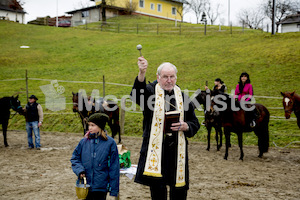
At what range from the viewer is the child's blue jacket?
3.28 meters

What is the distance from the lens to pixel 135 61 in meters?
23.9

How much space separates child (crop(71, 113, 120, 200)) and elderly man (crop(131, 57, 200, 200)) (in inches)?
18.7

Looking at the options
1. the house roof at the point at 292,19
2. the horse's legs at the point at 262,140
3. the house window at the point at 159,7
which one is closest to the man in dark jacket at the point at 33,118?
the horse's legs at the point at 262,140

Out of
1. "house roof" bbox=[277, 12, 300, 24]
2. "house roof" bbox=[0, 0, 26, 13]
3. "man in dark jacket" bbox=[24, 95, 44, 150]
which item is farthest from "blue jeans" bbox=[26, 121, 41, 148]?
"house roof" bbox=[277, 12, 300, 24]

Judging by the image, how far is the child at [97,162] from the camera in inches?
129

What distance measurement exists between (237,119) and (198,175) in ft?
8.64

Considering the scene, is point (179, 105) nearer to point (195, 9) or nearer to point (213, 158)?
point (213, 158)

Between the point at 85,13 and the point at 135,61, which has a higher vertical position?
the point at 85,13

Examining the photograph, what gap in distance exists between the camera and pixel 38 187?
17.8 ft

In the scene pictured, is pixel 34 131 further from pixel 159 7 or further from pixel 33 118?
pixel 159 7

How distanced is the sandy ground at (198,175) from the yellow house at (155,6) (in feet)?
138

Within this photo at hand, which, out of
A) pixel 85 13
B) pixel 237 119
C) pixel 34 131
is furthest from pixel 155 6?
pixel 237 119

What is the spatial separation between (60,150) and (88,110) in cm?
160

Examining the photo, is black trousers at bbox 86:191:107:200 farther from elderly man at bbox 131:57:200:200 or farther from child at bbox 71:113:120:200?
elderly man at bbox 131:57:200:200
